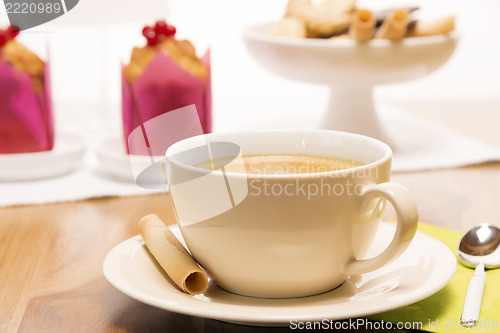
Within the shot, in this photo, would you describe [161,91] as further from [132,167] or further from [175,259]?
[175,259]

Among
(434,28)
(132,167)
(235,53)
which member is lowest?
(235,53)

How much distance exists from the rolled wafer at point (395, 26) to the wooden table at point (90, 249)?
20cm

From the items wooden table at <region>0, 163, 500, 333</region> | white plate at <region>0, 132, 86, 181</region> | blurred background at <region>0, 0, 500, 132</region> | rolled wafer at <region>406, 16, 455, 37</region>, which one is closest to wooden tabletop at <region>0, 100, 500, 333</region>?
wooden table at <region>0, 163, 500, 333</region>

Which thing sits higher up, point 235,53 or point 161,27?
point 161,27

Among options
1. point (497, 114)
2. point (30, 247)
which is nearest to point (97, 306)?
point (30, 247)

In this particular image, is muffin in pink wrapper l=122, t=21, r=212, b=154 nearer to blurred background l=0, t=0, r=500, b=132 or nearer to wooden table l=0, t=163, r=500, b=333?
wooden table l=0, t=163, r=500, b=333

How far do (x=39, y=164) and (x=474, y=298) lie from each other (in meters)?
0.60

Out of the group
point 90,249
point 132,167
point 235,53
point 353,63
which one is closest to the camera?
point 90,249

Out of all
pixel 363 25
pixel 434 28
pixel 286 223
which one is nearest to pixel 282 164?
pixel 286 223

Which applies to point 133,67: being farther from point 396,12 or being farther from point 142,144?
point 396,12

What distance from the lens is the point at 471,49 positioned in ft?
6.65

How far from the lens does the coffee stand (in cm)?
53

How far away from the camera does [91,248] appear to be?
0.66 meters

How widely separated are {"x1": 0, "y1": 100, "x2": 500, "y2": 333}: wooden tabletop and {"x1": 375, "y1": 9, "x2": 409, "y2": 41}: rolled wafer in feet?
0.67
